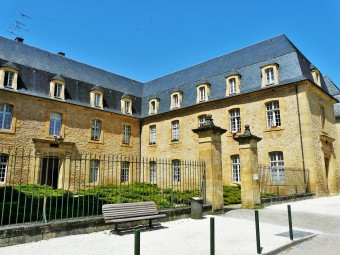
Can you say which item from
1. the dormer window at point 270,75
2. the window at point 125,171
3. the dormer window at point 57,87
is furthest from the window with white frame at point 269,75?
the dormer window at point 57,87

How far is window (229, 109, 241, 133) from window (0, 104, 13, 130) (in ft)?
43.9

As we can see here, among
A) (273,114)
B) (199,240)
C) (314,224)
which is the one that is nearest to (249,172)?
(314,224)

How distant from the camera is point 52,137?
1741cm

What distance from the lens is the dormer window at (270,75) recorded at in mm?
16078

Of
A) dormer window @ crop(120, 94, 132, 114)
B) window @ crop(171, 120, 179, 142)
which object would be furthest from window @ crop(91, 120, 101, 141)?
window @ crop(171, 120, 179, 142)

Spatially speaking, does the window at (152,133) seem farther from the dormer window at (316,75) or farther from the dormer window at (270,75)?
the dormer window at (316,75)

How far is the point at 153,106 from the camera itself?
2323cm

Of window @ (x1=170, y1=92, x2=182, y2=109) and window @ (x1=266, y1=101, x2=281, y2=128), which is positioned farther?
window @ (x1=170, y1=92, x2=182, y2=109)

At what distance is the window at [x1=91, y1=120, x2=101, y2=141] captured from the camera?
19.7 meters

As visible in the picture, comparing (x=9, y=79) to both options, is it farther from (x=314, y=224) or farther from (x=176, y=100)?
(x=314, y=224)

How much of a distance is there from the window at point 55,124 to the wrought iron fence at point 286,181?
1269 centimetres

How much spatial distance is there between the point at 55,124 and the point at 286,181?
565 inches

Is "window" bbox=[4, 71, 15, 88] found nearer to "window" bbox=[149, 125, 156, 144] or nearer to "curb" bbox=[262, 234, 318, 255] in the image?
"window" bbox=[149, 125, 156, 144]

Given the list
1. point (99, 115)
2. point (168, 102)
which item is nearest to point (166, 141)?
point (168, 102)
